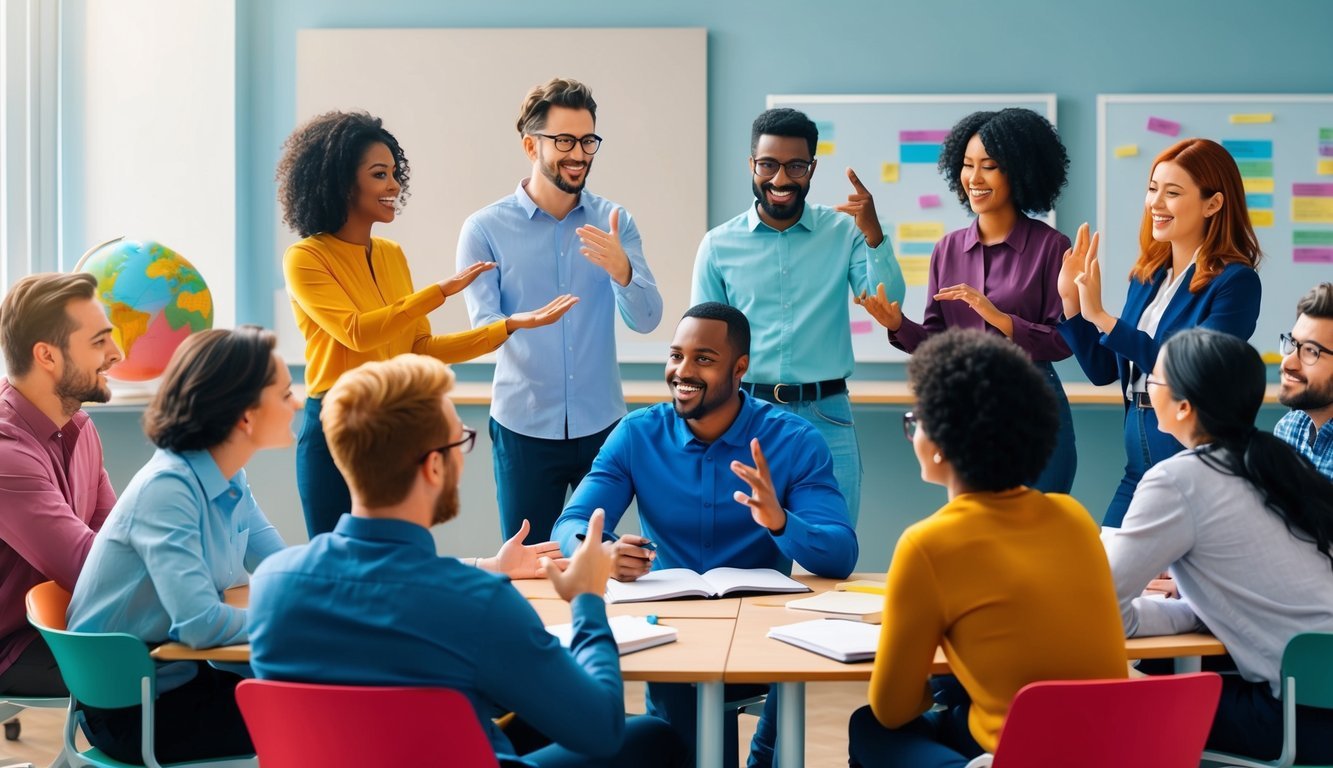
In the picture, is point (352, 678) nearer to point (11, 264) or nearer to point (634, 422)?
point (634, 422)

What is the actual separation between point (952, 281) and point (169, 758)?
236 centimetres

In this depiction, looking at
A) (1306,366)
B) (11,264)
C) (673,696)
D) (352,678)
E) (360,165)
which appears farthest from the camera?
(11,264)

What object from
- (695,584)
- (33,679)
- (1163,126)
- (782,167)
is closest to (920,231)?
(1163,126)

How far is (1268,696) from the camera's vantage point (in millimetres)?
2074

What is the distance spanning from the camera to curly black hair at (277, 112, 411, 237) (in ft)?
10.3

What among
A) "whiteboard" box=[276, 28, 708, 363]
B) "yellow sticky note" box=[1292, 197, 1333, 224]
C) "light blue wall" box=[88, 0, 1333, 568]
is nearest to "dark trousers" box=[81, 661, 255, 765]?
"light blue wall" box=[88, 0, 1333, 568]

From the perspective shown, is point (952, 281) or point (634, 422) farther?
point (952, 281)

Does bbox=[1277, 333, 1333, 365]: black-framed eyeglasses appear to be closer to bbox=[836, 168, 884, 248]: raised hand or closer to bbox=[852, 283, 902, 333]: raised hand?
bbox=[852, 283, 902, 333]: raised hand

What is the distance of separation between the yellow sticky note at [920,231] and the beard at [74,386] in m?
3.23

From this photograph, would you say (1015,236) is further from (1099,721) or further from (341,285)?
(1099,721)

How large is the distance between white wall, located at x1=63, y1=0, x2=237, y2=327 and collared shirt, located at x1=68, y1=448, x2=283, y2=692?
9.89ft

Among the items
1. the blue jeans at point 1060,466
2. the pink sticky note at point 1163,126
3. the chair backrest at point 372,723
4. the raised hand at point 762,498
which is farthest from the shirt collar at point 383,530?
the pink sticky note at point 1163,126

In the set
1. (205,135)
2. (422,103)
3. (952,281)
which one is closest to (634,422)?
(952,281)

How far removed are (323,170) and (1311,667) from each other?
2.47 meters
